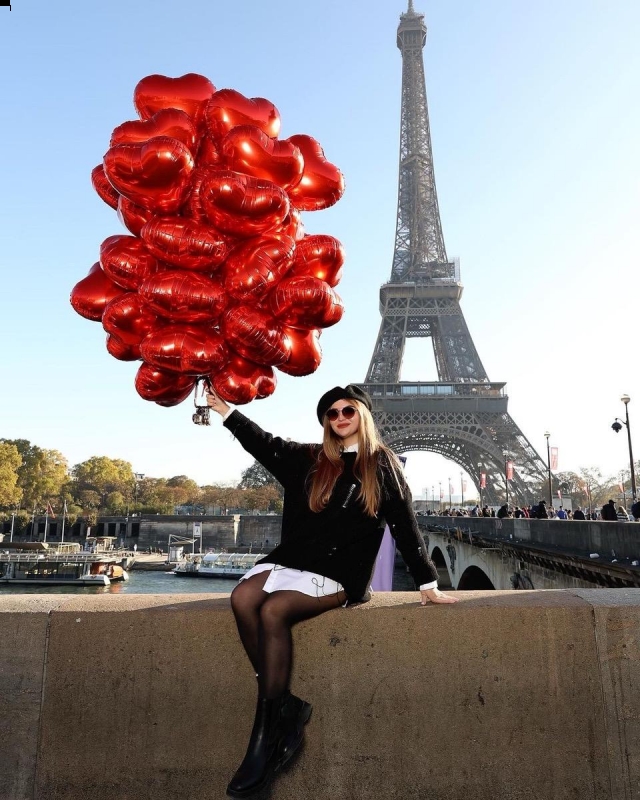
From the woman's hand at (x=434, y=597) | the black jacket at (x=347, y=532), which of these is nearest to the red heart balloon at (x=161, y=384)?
the black jacket at (x=347, y=532)

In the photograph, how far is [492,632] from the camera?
2.71 meters

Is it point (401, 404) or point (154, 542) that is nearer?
point (401, 404)

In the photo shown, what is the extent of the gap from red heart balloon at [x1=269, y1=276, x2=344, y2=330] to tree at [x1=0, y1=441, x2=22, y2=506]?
7329cm

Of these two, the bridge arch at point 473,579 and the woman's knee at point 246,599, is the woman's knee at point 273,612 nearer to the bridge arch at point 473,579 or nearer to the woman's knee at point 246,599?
the woman's knee at point 246,599

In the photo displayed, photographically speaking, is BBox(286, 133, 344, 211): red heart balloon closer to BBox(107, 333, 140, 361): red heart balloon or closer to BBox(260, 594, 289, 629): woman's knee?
BBox(107, 333, 140, 361): red heart balloon

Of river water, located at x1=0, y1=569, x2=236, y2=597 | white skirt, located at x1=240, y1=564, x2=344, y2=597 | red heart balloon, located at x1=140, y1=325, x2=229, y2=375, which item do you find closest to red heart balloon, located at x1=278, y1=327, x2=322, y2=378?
red heart balloon, located at x1=140, y1=325, x2=229, y2=375

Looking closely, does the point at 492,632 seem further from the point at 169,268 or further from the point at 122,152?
the point at 122,152

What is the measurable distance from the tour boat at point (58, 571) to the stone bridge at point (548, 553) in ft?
82.9

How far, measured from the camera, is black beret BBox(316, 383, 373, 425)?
10.1 feet

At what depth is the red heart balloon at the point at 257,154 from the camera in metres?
3.53

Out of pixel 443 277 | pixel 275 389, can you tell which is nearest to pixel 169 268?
pixel 275 389

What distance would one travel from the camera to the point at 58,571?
44.2 meters

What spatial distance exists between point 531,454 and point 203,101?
53.8 m

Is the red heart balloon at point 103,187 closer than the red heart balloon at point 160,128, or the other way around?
the red heart balloon at point 160,128
